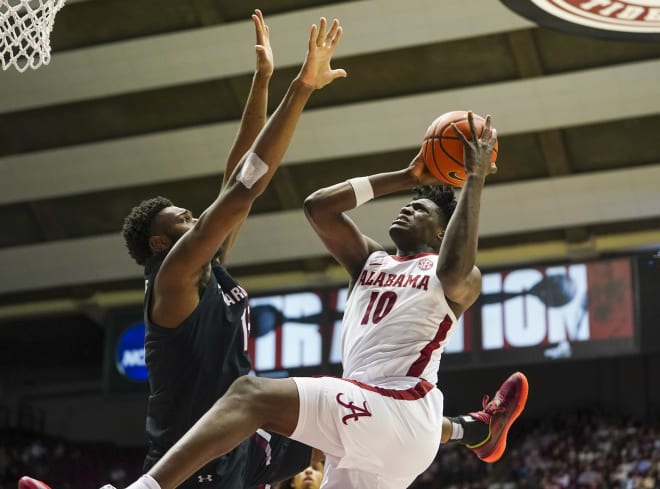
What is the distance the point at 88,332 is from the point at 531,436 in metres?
9.77

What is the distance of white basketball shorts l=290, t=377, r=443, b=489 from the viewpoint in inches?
179

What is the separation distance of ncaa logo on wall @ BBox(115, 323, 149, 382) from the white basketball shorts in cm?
1482

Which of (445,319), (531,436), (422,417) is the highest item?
(531,436)

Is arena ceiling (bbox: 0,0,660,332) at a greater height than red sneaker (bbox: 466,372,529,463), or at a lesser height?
greater

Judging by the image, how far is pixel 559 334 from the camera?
55.2 ft

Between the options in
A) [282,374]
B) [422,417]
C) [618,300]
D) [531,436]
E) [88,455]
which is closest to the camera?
[422,417]

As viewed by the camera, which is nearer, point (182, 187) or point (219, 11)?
point (219, 11)

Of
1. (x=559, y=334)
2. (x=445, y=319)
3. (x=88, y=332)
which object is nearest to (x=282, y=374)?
(x=559, y=334)

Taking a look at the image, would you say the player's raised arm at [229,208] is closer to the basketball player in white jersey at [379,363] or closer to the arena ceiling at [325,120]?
the basketball player in white jersey at [379,363]

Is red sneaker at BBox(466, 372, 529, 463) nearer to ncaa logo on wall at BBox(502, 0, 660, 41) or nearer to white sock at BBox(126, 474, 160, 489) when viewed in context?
white sock at BBox(126, 474, 160, 489)

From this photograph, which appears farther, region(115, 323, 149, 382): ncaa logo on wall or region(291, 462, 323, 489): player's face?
region(115, 323, 149, 382): ncaa logo on wall

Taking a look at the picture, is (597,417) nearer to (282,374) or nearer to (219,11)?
(282,374)

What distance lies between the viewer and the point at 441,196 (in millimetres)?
5605

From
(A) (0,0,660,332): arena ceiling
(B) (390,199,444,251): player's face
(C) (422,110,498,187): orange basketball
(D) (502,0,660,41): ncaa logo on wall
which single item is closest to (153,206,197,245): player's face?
(B) (390,199,444,251): player's face
